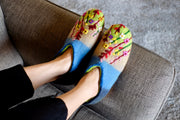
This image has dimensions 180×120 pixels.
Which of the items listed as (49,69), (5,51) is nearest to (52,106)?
(49,69)

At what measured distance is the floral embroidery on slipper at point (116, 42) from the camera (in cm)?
71

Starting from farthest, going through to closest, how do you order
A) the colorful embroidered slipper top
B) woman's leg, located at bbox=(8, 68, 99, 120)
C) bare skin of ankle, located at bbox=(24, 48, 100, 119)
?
the colorful embroidered slipper top < bare skin of ankle, located at bbox=(24, 48, 100, 119) < woman's leg, located at bbox=(8, 68, 99, 120)

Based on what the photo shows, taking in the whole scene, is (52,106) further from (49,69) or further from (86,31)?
(86,31)

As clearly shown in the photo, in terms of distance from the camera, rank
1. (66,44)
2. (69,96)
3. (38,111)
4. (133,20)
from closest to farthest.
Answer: (38,111)
(69,96)
(66,44)
(133,20)

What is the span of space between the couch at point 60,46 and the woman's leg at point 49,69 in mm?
68

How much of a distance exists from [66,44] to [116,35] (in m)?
0.21

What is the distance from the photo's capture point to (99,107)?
2.28 feet

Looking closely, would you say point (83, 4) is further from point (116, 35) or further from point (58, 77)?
point (58, 77)

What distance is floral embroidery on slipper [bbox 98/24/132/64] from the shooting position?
0.71 metres

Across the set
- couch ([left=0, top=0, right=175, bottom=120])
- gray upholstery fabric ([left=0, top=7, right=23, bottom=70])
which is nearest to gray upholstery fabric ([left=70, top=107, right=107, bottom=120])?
couch ([left=0, top=0, right=175, bottom=120])

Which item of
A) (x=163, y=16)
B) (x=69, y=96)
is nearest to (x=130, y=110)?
(x=69, y=96)

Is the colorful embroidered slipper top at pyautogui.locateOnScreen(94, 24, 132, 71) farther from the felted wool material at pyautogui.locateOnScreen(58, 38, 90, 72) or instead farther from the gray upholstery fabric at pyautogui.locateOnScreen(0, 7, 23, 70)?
the gray upholstery fabric at pyautogui.locateOnScreen(0, 7, 23, 70)

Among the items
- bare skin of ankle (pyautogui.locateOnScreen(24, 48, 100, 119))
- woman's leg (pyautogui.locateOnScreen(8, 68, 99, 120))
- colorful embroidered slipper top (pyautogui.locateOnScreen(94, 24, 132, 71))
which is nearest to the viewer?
woman's leg (pyautogui.locateOnScreen(8, 68, 99, 120))

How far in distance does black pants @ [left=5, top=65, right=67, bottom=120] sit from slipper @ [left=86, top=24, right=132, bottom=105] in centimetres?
19
